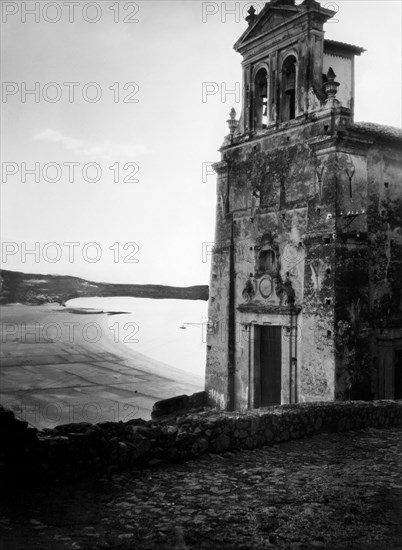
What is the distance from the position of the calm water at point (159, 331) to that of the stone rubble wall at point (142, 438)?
2395 cm

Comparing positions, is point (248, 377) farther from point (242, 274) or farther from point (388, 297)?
point (388, 297)

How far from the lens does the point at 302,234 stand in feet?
49.4

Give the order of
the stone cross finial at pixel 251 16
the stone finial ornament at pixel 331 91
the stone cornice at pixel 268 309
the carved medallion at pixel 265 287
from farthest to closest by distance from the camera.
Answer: the stone cross finial at pixel 251 16 < the carved medallion at pixel 265 287 < the stone cornice at pixel 268 309 < the stone finial ornament at pixel 331 91

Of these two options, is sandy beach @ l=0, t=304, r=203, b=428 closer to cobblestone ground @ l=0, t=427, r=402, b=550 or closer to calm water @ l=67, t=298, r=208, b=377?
calm water @ l=67, t=298, r=208, b=377

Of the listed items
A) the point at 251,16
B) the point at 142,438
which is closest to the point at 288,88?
the point at 251,16

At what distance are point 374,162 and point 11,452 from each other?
12.4m

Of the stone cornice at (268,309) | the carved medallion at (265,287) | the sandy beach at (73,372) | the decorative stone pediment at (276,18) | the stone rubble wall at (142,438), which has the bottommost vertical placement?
the sandy beach at (73,372)

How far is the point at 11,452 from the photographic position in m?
5.43

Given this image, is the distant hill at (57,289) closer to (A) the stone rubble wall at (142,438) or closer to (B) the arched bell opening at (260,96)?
(B) the arched bell opening at (260,96)

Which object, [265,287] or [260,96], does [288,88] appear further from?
[265,287]

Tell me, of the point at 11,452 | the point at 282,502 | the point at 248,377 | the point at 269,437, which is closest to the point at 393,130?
the point at 248,377

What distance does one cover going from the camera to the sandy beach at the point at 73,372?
2134cm

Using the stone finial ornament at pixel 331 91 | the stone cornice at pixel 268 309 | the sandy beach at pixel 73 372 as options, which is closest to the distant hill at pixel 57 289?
the sandy beach at pixel 73 372

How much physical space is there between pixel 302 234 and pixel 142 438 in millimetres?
9689
